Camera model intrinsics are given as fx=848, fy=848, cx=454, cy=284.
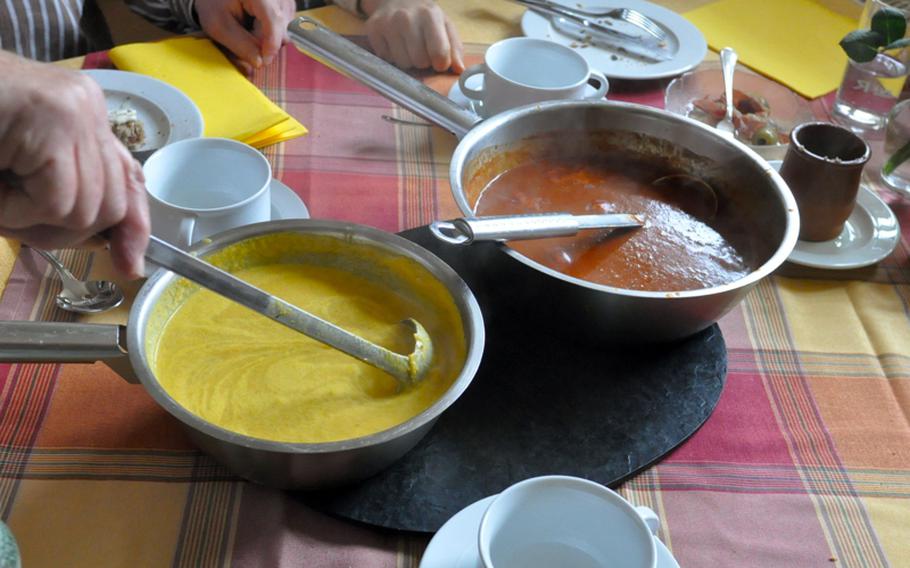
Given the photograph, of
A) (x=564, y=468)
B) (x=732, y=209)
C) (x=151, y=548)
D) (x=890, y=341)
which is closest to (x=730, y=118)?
(x=732, y=209)

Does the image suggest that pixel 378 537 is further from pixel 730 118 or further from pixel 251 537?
pixel 730 118

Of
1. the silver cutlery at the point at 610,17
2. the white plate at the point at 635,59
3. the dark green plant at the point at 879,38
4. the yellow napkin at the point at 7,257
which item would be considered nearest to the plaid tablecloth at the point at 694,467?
the yellow napkin at the point at 7,257

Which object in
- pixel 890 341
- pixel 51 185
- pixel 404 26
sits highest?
pixel 51 185

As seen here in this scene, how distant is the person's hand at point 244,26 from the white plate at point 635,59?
1.36 feet

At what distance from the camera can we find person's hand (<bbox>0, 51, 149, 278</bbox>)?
0.56m

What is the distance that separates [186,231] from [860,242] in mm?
801

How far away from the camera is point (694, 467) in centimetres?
79

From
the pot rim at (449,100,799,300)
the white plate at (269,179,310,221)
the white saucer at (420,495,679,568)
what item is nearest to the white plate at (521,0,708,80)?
the pot rim at (449,100,799,300)

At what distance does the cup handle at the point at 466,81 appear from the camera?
3.84 ft

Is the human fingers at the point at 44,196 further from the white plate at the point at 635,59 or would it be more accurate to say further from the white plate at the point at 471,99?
the white plate at the point at 635,59

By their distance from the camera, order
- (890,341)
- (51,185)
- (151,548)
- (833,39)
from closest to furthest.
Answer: (51,185)
(151,548)
(890,341)
(833,39)

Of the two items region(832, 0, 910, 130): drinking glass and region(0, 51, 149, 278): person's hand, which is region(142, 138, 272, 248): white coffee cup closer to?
region(0, 51, 149, 278): person's hand

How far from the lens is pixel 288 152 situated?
113 centimetres

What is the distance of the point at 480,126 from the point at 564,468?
1.31 feet
